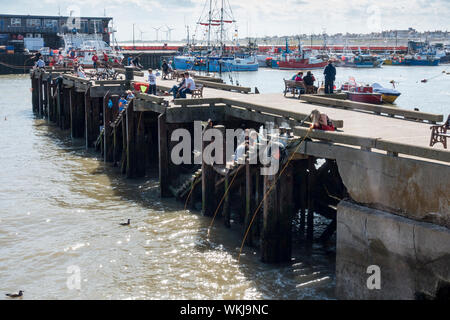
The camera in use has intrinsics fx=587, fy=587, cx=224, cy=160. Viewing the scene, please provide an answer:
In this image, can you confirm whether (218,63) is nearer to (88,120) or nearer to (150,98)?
(88,120)

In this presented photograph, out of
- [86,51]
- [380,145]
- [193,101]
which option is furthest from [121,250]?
[86,51]

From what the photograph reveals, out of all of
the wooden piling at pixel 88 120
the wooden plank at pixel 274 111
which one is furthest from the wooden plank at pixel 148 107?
the wooden piling at pixel 88 120

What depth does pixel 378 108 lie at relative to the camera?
62.0 ft

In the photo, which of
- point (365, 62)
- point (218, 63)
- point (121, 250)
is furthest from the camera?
point (365, 62)

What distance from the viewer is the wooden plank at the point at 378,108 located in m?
16.9

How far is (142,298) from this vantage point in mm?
13609

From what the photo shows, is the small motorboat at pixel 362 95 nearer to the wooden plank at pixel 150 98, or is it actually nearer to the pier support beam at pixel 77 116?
the wooden plank at pixel 150 98

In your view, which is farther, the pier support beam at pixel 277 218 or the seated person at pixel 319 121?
the pier support beam at pixel 277 218

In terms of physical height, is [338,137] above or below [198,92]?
below

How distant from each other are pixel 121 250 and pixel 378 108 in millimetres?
9218

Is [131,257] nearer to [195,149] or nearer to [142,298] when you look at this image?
[142,298]

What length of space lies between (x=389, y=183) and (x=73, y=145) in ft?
79.2

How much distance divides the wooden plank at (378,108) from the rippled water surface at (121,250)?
4.91 meters

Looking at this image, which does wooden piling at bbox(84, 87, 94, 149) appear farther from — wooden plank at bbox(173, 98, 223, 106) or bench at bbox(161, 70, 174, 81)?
wooden plank at bbox(173, 98, 223, 106)
